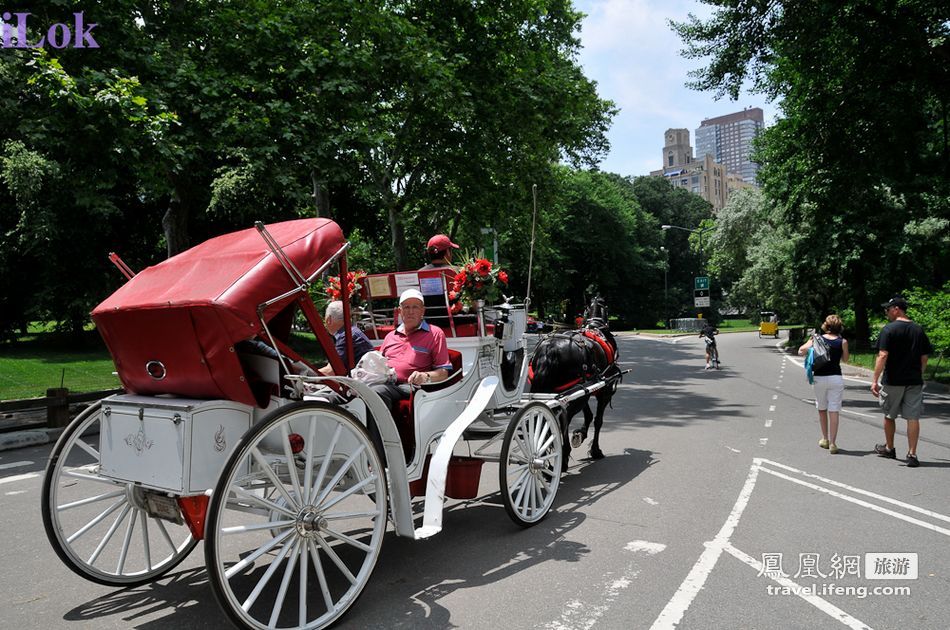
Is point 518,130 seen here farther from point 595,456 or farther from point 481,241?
point 595,456

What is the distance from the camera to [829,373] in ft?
27.5

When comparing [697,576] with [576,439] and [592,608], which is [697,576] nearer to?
[592,608]

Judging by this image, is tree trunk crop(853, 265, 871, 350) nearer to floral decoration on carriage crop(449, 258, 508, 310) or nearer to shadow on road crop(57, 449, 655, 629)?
shadow on road crop(57, 449, 655, 629)

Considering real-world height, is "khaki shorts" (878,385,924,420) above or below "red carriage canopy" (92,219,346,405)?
below

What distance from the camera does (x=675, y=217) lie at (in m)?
73.4

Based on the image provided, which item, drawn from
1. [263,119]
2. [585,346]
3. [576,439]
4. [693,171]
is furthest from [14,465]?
[693,171]

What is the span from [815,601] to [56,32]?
12087 millimetres

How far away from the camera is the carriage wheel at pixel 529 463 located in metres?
5.22

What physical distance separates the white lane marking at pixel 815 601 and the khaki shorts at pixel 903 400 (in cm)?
421

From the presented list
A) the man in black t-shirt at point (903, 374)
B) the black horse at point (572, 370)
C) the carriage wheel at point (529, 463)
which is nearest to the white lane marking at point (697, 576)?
the carriage wheel at point (529, 463)

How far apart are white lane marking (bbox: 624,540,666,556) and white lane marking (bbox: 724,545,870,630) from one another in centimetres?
50

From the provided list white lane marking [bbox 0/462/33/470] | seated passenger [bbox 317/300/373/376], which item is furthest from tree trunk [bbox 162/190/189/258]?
seated passenger [bbox 317/300/373/376]

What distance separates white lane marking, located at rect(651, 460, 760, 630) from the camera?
12.4ft

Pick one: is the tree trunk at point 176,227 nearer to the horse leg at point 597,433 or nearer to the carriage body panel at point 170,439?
the horse leg at point 597,433
